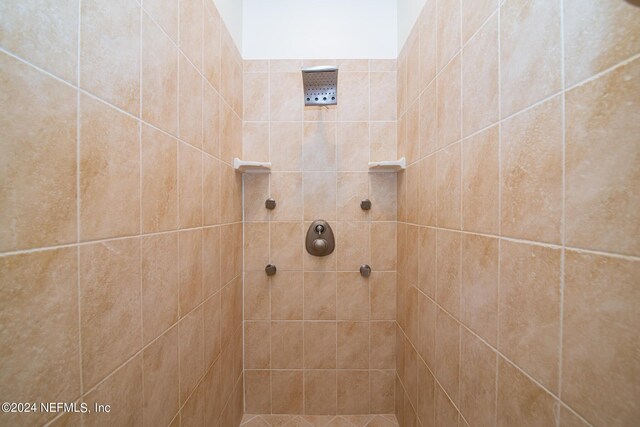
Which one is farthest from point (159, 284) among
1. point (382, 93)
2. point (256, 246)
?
point (382, 93)

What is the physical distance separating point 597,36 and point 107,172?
0.87 meters

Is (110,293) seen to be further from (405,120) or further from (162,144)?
(405,120)

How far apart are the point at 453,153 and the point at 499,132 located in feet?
0.76

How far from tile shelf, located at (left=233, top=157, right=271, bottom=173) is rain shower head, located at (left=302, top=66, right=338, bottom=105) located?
376 millimetres

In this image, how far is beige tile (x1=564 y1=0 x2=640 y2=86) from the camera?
363mm

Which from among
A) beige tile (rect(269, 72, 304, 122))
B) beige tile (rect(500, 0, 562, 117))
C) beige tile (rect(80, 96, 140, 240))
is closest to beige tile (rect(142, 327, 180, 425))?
beige tile (rect(80, 96, 140, 240))

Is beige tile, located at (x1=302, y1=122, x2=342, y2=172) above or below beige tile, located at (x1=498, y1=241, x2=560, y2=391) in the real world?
above

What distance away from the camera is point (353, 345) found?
58.9 inches

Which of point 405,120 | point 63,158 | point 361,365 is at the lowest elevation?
point 361,365

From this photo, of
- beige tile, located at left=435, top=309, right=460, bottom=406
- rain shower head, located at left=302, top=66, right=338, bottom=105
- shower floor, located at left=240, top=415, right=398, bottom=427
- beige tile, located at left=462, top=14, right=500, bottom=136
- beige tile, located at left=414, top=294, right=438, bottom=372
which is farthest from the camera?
shower floor, located at left=240, top=415, right=398, bottom=427

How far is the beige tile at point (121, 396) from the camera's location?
512mm

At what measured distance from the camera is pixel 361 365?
149 centimetres

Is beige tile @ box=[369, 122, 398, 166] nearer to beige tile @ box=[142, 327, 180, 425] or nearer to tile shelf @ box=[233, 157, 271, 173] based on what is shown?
tile shelf @ box=[233, 157, 271, 173]

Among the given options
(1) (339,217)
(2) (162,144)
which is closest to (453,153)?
(1) (339,217)
